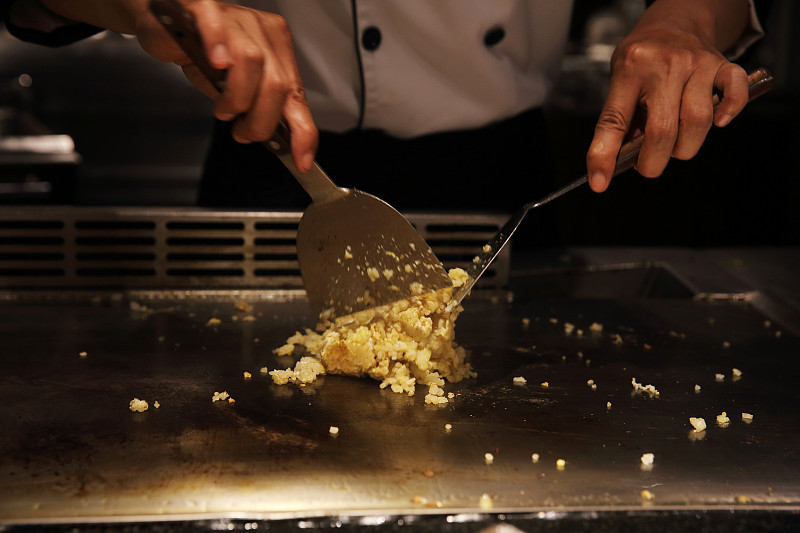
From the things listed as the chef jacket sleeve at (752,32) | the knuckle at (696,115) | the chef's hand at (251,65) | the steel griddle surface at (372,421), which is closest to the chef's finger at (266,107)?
the chef's hand at (251,65)

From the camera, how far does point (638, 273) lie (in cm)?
149

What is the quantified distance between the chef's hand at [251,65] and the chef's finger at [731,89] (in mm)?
559

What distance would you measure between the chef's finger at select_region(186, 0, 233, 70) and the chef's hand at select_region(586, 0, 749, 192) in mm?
479

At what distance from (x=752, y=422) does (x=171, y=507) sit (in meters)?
0.64

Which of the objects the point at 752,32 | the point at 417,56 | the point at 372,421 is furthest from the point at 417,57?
the point at 372,421

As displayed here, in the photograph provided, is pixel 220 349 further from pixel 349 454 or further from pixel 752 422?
pixel 752 422

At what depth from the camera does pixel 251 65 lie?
83 cm

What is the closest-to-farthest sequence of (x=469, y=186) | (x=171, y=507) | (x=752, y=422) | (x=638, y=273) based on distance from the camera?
1. (x=171, y=507)
2. (x=752, y=422)
3. (x=638, y=273)
4. (x=469, y=186)

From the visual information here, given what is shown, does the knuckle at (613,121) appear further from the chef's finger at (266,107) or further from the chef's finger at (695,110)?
the chef's finger at (266,107)

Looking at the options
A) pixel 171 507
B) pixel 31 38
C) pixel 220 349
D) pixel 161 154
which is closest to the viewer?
pixel 171 507

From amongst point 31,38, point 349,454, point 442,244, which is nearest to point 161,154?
point 31,38

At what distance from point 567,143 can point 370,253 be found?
227cm

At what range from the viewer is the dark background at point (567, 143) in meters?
3.13

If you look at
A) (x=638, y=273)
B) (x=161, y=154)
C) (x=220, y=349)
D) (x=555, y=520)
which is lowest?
(x=555, y=520)
